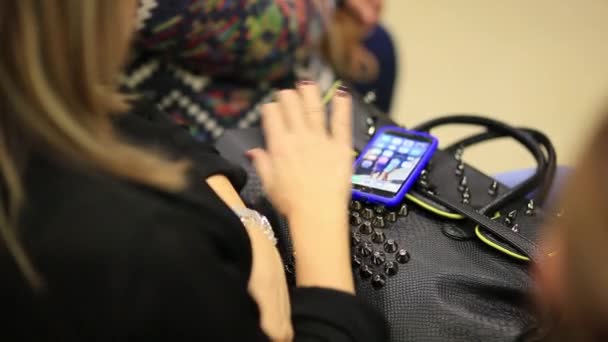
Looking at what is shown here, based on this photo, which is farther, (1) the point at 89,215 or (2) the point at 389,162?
(2) the point at 389,162

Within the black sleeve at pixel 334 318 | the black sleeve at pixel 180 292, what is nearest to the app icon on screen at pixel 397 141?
the black sleeve at pixel 334 318

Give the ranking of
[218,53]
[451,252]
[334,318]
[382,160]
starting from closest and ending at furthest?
[334,318] < [451,252] < [382,160] < [218,53]

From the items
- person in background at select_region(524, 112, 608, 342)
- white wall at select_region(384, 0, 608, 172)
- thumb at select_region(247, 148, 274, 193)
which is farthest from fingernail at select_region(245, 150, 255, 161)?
white wall at select_region(384, 0, 608, 172)

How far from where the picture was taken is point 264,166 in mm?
760

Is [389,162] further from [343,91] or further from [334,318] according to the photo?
[334,318]

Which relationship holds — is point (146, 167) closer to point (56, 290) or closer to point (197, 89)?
point (56, 290)

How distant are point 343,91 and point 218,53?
9.3 inches

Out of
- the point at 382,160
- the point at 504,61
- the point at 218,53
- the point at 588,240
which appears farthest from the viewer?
the point at 504,61

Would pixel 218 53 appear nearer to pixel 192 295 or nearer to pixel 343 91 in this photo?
pixel 343 91

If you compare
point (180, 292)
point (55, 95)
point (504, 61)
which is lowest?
point (504, 61)

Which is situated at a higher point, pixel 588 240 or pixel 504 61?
pixel 588 240

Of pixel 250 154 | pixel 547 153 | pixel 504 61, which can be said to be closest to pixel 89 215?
pixel 250 154

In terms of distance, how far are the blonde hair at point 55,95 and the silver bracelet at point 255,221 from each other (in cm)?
22

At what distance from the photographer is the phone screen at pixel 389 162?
769mm
